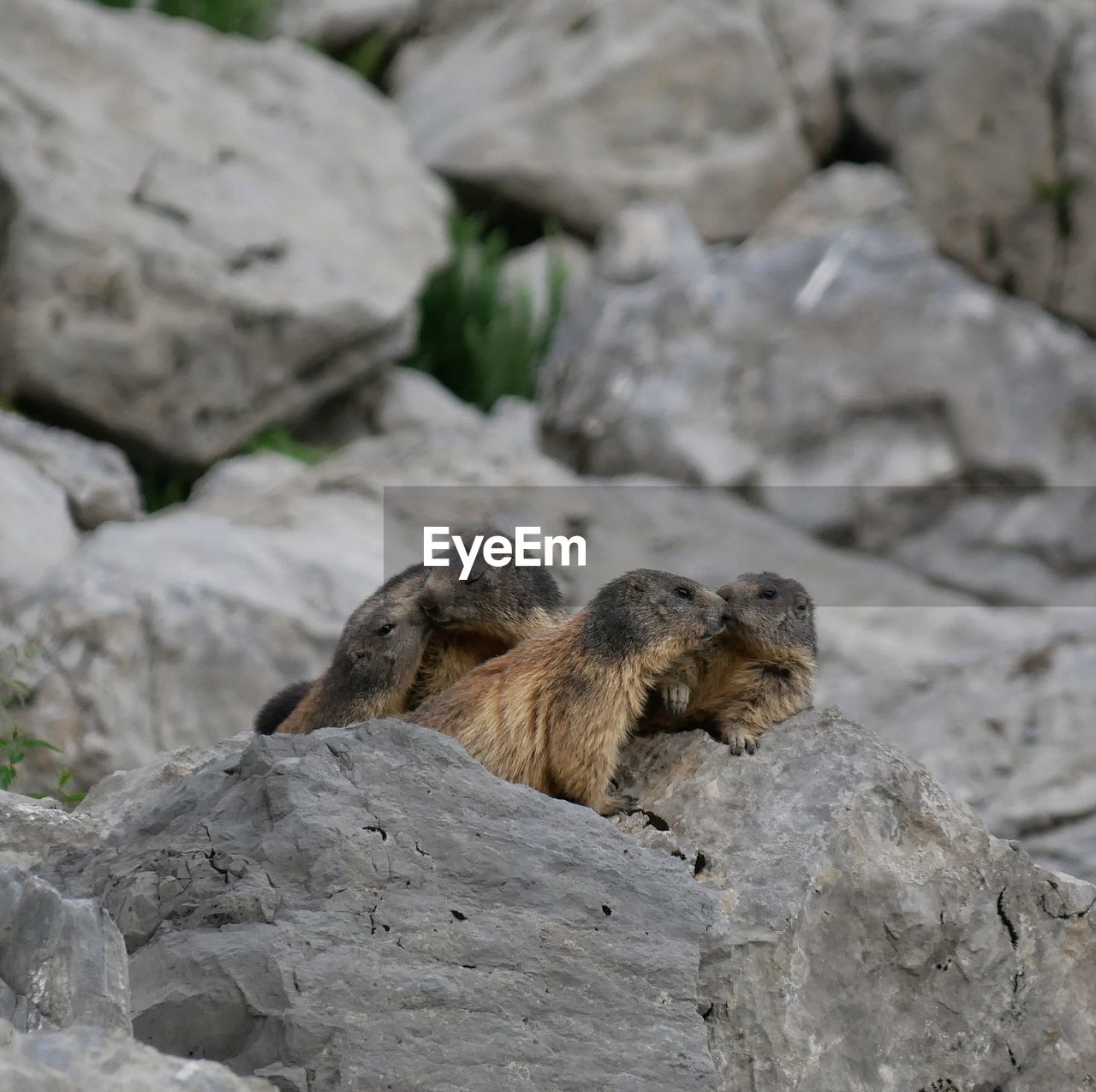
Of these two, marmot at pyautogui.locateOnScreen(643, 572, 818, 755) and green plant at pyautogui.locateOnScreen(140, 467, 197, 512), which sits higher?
marmot at pyautogui.locateOnScreen(643, 572, 818, 755)

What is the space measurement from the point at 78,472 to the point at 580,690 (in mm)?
8365

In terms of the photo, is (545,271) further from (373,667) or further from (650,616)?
(650,616)

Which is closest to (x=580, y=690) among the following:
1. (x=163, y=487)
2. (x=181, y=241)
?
(x=181, y=241)

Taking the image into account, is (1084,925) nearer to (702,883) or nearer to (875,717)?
(702,883)

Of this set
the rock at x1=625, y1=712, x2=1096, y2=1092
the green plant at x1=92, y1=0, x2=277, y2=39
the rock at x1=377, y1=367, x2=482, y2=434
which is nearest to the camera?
the rock at x1=625, y1=712, x2=1096, y2=1092

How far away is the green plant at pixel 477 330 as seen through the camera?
19953mm

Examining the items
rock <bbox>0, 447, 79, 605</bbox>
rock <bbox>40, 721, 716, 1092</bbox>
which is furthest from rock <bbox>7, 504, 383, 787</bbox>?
rock <bbox>40, 721, 716, 1092</bbox>

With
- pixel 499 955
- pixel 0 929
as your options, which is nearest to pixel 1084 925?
pixel 499 955

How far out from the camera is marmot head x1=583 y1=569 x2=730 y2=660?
680cm

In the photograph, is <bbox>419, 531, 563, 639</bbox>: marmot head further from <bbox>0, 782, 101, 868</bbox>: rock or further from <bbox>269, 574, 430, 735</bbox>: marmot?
<bbox>0, 782, 101, 868</bbox>: rock

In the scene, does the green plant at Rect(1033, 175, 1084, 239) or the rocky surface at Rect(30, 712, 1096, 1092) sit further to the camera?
the green plant at Rect(1033, 175, 1084, 239)

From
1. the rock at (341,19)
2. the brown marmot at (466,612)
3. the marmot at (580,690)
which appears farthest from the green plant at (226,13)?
the marmot at (580,690)

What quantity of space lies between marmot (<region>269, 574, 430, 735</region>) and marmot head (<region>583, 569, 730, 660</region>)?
0.79 m

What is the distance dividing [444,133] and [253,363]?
6.00 meters
